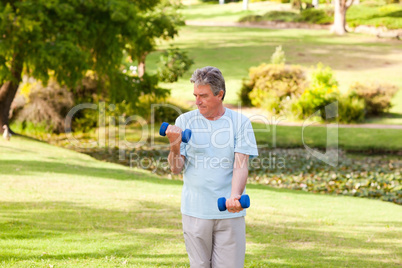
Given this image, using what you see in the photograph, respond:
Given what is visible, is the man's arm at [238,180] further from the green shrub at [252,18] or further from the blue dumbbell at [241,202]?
the green shrub at [252,18]

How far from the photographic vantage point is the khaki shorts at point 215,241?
3600 mm

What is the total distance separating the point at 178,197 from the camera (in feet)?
35.6

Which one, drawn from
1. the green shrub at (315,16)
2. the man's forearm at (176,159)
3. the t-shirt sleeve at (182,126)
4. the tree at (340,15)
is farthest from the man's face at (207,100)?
the green shrub at (315,16)

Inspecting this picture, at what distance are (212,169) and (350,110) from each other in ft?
73.9

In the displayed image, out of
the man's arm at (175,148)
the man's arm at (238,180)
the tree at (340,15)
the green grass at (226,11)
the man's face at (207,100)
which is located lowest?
the man's arm at (238,180)

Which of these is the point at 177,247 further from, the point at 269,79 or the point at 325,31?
the point at 325,31

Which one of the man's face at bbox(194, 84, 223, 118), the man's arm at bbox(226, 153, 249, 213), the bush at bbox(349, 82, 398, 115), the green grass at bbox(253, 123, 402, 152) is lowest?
the green grass at bbox(253, 123, 402, 152)

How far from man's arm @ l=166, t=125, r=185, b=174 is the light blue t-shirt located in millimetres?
65

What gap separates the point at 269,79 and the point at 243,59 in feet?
43.2

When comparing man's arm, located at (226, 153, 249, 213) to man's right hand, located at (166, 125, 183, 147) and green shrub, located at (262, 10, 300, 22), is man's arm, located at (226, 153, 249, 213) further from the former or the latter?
green shrub, located at (262, 10, 300, 22)

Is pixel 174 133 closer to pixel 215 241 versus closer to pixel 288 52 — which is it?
pixel 215 241

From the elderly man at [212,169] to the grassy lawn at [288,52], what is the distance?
27.1 m

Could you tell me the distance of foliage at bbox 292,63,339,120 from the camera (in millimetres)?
25312

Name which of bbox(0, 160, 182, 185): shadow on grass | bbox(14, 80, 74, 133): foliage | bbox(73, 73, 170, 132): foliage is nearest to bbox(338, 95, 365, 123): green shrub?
bbox(73, 73, 170, 132): foliage
